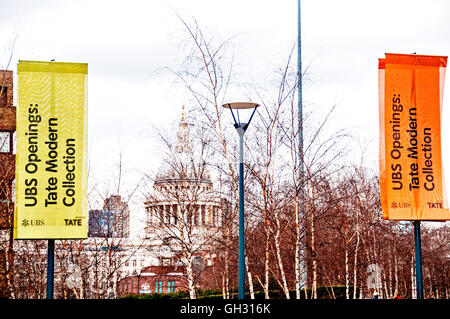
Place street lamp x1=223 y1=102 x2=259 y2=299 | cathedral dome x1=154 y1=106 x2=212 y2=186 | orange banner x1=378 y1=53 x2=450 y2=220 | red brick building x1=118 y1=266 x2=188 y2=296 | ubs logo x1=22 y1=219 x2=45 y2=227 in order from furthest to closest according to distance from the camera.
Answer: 1. red brick building x1=118 y1=266 x2=188 y2=296
2. cathedral dome x1=154 y1=106 x2=212 y2=186
3. street lamp x1=223 y1=102 x2=259 y2=299
4. orange banner x1=378 y1=53 x2=450 y2=220
5. ubs logo x1=22 y1=219 x2=45 y2=227

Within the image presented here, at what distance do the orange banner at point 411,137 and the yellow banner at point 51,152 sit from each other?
6.54 metres

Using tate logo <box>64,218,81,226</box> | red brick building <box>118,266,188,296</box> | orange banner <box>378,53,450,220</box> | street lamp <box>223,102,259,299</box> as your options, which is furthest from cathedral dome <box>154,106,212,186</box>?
tate logo <box>64,218,81,226</box>

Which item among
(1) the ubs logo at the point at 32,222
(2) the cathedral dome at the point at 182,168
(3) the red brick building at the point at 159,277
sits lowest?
(3) the red brick building at the point at 159,277

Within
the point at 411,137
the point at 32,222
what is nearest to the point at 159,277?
the point at 411,137

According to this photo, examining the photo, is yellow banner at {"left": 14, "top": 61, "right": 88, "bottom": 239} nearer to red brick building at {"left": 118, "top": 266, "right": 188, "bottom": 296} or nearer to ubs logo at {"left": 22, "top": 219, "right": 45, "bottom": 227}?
ubs logo at {"left": 22, "top": 219, "right": 45, "bottom": 227}

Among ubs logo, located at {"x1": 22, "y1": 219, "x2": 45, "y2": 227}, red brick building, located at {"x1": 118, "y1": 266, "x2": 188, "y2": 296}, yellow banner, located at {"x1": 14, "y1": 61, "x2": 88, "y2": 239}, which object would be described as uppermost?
yellow banner, located at {"x1": 14, "y1": 61, "x2": 88, "y2": 239}

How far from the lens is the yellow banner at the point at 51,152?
45.8ft

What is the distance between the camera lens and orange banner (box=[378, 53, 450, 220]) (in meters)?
15.7

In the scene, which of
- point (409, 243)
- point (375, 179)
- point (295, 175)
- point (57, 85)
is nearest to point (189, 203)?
point (295, 175)

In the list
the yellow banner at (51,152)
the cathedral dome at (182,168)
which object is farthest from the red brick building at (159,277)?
the yellow banner at (51,152)

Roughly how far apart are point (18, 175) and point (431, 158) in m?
8.84

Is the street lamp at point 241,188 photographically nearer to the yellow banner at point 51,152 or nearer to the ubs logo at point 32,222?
the yellow banner at point 51,152

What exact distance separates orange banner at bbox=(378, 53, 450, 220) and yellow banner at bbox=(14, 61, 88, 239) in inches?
257
